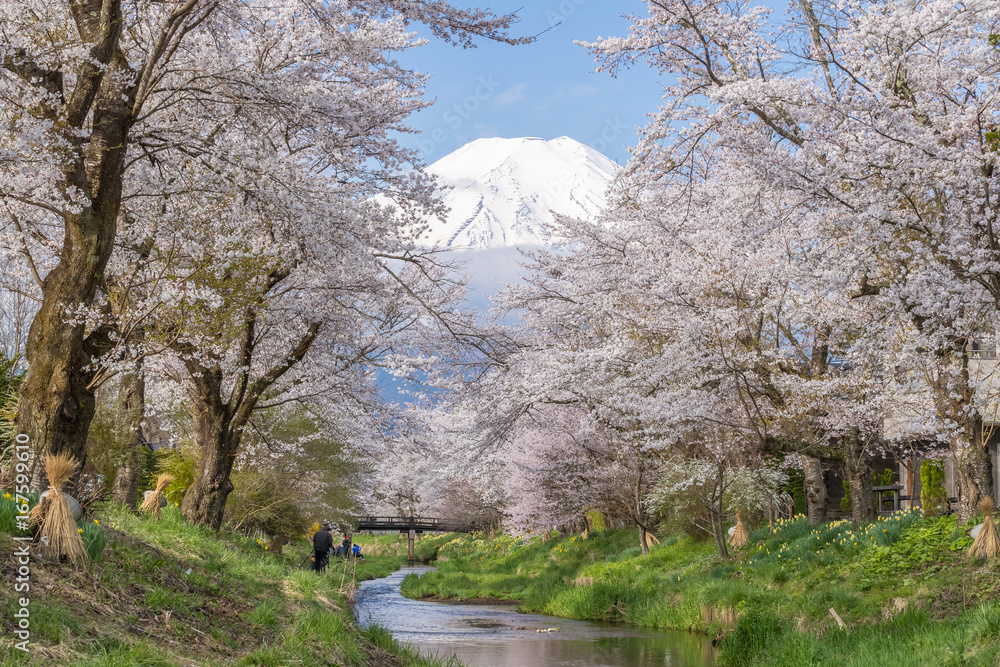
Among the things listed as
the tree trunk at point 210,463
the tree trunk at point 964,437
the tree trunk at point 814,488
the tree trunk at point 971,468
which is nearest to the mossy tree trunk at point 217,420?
the tree trunk at point 210,463

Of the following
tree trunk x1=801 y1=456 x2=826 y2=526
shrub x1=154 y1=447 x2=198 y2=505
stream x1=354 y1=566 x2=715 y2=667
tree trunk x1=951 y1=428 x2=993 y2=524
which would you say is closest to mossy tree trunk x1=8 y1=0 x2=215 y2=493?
stream x1=354 y1=566 x2=715 y2=667

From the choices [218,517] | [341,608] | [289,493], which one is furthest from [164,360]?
[289,493]

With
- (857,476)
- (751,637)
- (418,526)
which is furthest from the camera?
(418,526)

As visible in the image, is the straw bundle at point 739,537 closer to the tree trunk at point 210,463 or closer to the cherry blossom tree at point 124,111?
the tree trunk at point 210,463

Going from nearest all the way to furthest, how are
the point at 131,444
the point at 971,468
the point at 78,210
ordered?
1. the point at 78,210
2. the point at 971,468
3. the point at 131,444

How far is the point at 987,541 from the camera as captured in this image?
9633 mm

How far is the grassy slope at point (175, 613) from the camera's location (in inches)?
200

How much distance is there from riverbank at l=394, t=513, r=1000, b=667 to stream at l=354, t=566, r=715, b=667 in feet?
2.05

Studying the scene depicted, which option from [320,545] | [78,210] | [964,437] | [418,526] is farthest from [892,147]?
[418,526]

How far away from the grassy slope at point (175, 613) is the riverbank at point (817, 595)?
5.08m

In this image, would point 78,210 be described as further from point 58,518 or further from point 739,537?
point 739,537

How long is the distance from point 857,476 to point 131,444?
1384cm

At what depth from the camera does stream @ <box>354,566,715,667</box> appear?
39.6 ft

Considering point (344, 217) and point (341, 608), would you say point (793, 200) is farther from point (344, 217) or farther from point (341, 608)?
point (341, 608)
